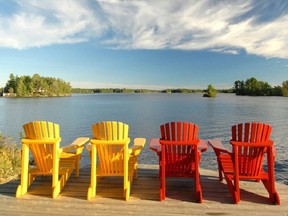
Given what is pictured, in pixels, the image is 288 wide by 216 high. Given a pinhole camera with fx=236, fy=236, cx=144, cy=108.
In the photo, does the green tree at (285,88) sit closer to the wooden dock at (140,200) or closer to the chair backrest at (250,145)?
the wooden dock at (140,200)

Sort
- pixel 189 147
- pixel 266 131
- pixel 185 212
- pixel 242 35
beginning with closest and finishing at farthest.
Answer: pixel 185 212
pixel 266 131
pixel 189 147
pixel 242 35

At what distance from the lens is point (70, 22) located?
762 inches

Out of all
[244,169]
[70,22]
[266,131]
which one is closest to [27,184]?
[244,169]

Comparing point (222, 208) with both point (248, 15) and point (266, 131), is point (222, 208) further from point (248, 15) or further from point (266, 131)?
point (248, 15)

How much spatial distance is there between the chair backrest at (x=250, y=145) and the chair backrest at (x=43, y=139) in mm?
2716

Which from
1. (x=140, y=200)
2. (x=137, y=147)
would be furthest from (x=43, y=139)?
(x=140, y=200)

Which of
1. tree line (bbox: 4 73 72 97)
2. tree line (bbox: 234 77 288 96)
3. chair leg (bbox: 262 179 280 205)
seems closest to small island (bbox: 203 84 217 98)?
tree line (bbox: 234 77 288 96)

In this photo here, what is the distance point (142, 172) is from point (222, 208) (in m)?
1.89

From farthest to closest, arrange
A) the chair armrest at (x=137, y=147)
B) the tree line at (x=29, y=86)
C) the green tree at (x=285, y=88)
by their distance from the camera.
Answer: the green tree at (x=285, y=88) → the tree line at (x=29, y=86) → the chair armrest at (x=137, y=147)

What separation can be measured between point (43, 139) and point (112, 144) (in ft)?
3.50

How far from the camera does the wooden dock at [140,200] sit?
3.15 m

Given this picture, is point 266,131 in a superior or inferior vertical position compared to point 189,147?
superior

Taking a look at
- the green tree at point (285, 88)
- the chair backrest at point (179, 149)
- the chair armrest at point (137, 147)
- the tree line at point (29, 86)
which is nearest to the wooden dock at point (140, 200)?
the chair backrest at point (179, 149)

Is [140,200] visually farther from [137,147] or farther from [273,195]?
[273,195]
